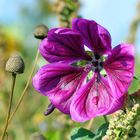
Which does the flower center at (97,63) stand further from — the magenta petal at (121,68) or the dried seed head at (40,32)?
the dried seed head at (40,32)

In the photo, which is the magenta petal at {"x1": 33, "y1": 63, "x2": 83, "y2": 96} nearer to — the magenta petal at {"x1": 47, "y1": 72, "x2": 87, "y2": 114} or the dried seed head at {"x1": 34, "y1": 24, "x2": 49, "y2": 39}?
the magenta petal at {"x1": 47, "y1": 72, "x2": 87, "y2": 114}

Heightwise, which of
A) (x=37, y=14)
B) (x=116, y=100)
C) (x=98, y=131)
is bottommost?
(x=37, y=14)

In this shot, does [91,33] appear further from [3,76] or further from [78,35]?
[3,76]

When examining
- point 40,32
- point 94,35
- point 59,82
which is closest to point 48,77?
point 59,82

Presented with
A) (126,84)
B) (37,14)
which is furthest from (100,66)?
(37,14)

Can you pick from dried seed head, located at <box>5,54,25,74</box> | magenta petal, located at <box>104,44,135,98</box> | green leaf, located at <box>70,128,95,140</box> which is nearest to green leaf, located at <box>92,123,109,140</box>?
green leaf, located at <box>70,128,95,140</box>

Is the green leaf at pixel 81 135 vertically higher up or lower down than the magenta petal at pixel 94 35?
lower down

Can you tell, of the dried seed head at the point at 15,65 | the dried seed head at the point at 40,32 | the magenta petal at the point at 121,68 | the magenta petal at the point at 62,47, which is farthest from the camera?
the dried seed head at the point at 40,32

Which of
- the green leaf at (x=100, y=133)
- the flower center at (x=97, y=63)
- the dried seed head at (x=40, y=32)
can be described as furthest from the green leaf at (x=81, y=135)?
the dried seed head at (x=40, y=32)

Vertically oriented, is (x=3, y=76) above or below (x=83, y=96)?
below
